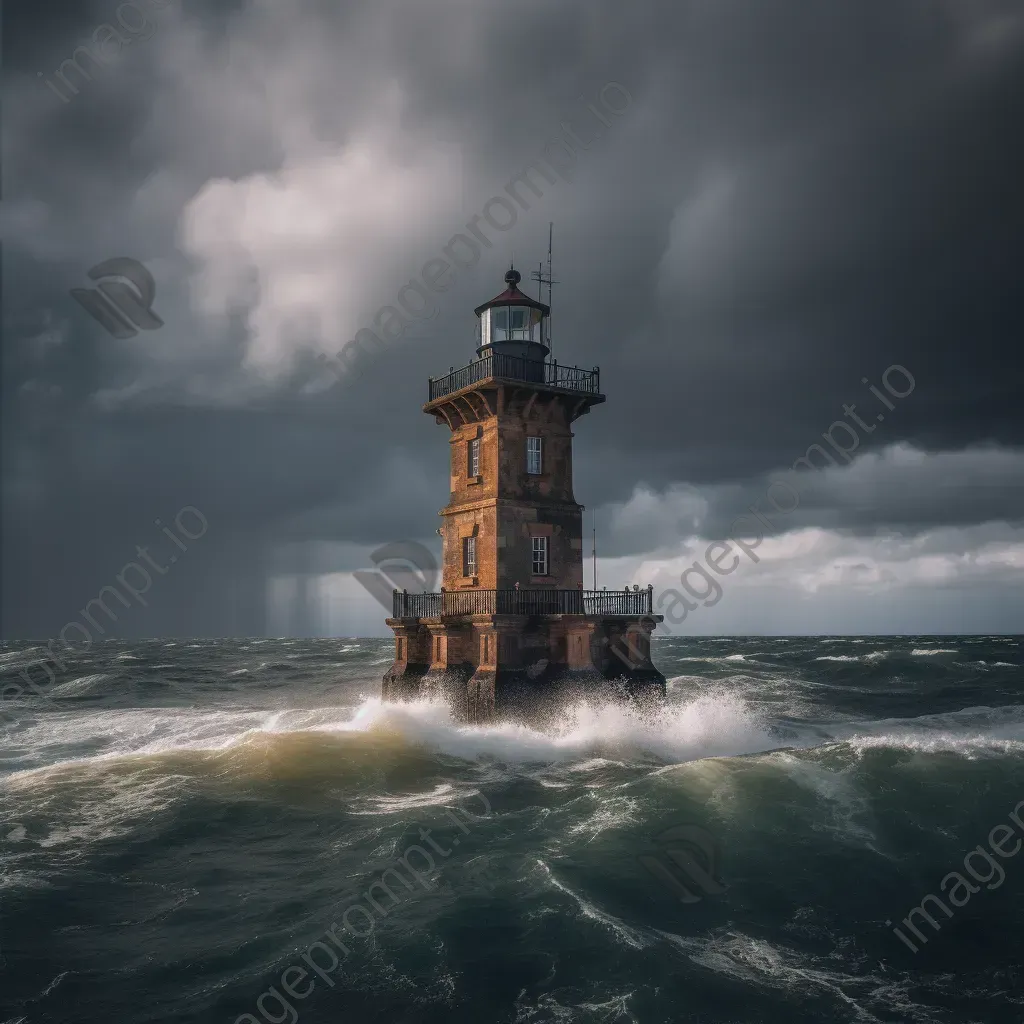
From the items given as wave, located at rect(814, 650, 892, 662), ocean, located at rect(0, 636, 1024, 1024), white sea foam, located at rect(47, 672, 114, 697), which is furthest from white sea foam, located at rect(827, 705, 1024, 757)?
white sea foam, located at rect(47, 672, 114, 697)

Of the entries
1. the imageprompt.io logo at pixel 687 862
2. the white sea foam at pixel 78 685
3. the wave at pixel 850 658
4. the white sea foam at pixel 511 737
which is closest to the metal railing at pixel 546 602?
the white sea foam at pixel 511 737

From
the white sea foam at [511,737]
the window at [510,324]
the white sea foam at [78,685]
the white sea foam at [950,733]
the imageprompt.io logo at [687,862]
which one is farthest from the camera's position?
the white sea foam at [78,685]

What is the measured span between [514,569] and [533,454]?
4.40 m

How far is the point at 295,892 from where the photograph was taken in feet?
47.5

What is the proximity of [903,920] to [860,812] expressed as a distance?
4.69m

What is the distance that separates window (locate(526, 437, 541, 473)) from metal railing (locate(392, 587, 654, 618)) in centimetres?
459

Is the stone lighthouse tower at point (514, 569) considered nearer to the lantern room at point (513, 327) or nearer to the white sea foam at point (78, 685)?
the lantern room at point (513, 327)

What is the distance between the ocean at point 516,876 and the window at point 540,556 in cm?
558

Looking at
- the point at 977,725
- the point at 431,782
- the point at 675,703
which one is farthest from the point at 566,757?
the point at 977,725

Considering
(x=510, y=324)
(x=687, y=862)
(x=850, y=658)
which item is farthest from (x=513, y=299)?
(x=850, y=658)

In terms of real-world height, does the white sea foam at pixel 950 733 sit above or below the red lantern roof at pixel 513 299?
below

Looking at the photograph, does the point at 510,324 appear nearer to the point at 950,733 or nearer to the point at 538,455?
the point at 538,455

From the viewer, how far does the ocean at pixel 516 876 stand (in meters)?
11.0

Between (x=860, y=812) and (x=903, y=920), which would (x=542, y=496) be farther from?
(x=903, y=920)
